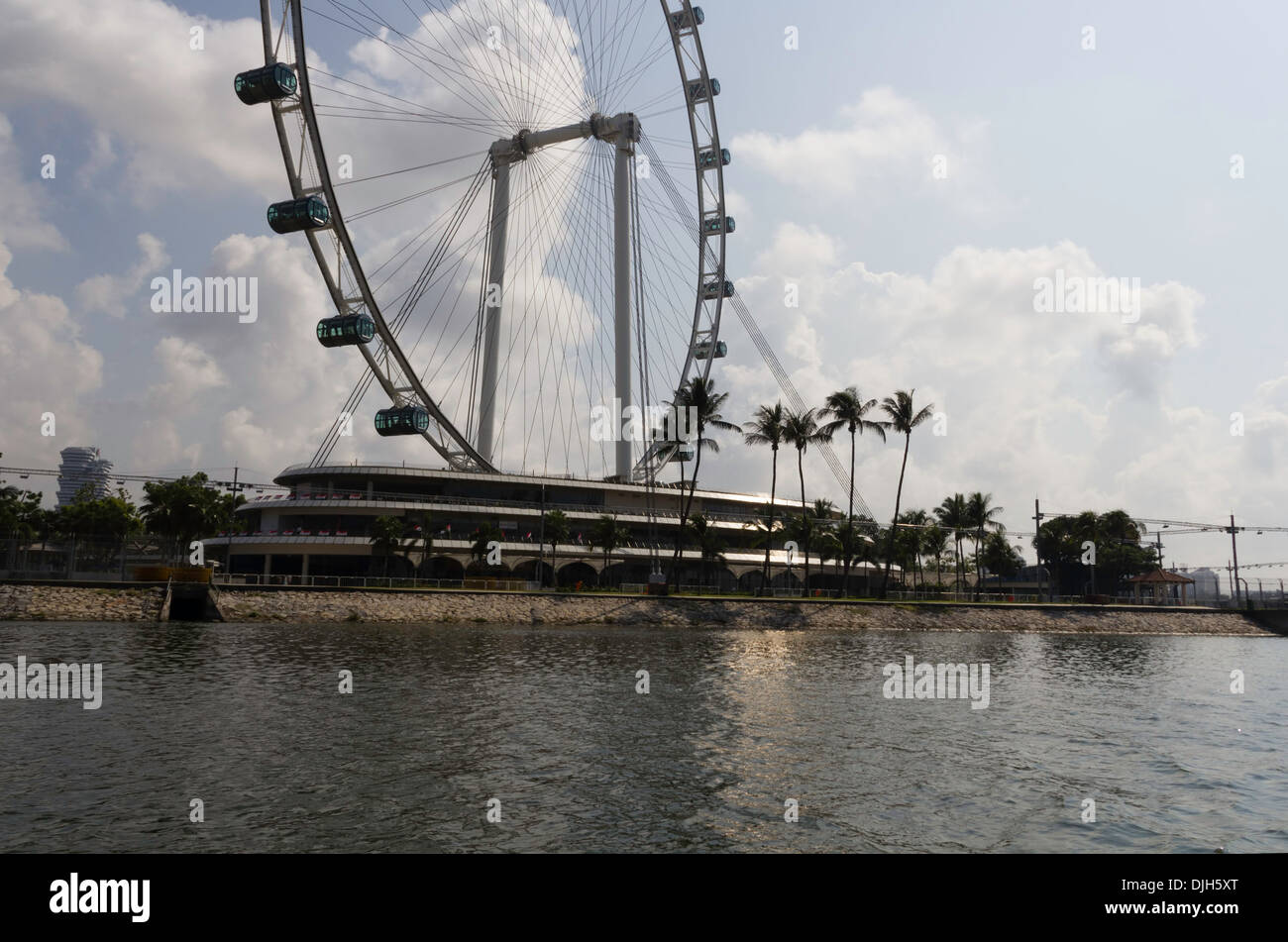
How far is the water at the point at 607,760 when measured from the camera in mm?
12578

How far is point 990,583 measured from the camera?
160500 millimetres

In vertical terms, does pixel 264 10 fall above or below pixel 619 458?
above

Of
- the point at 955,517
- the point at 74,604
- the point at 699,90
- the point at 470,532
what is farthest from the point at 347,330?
the point at 955,517

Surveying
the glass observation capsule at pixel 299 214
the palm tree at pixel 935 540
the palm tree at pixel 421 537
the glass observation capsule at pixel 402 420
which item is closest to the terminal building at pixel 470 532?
the palm tree at pixel 421 537

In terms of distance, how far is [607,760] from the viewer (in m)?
17.2

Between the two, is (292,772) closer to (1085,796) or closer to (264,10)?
(1085,796)

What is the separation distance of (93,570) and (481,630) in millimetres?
24030

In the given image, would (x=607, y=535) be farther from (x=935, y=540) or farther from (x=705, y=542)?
(x=935, y=540)

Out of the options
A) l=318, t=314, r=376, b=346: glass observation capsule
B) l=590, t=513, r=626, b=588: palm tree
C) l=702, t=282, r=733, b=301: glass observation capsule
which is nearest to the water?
l=318, t=314, r=376, b=346: glass observation capsule

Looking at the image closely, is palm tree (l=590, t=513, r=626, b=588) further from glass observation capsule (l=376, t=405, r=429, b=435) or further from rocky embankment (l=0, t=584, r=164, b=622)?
rocky embankment (l=0, t=584, r=164, b=622)

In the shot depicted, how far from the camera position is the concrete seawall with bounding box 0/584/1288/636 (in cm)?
4844

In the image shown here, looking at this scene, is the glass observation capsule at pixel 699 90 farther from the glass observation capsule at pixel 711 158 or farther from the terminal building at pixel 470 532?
the terminal building at pixel 470 532

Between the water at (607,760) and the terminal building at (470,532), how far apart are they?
4809 centimetres
